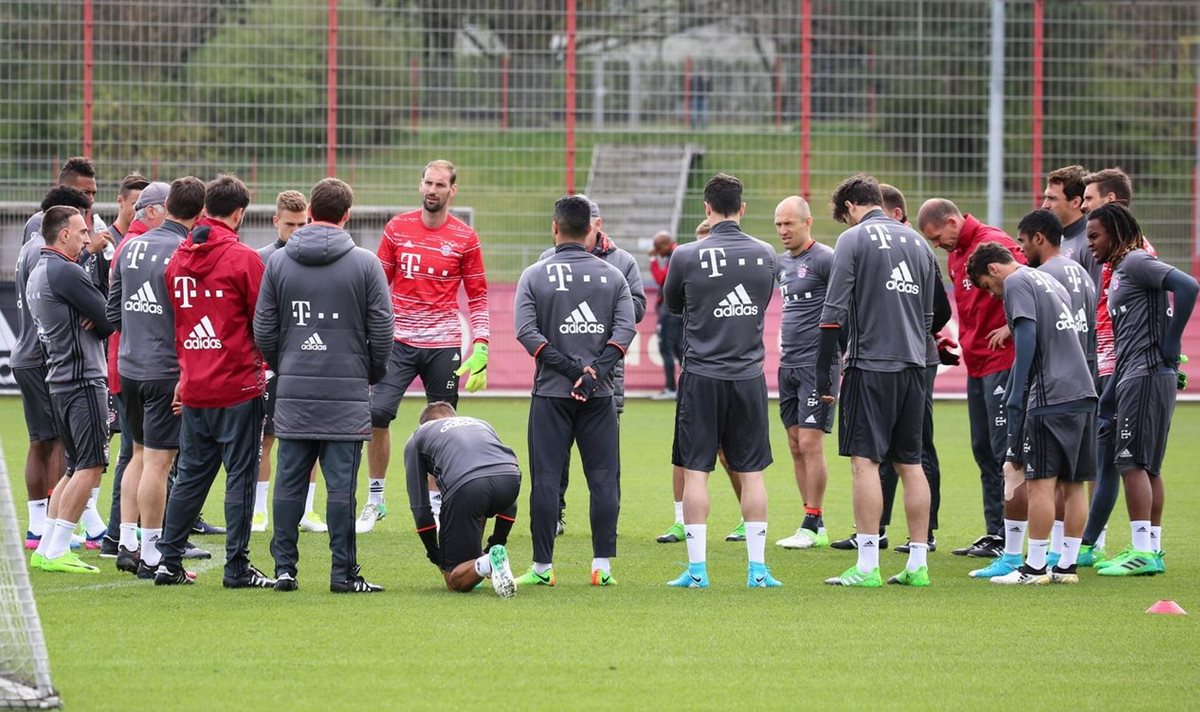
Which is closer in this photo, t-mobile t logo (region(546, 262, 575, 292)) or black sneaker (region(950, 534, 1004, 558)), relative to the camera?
t-mobile t logo (region(546, 262, 575, 292))

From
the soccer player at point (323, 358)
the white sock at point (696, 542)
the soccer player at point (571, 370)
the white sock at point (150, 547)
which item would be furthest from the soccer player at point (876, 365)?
the white sock at point (150, 547)

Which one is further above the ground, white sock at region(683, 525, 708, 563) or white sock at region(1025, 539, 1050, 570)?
white sock at region(683, 525, 708, 563)

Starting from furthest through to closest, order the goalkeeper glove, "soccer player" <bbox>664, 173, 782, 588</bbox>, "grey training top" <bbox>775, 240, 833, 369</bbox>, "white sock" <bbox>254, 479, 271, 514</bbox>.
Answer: "white sock" <bbox>254, 479, 271, 514</bbox> → "grey training top" <bbox>775, 240, 833, 369</bbox> → the goalkeeper glove → "soccer player" <bbox>664, 173, 782, 588</bbox>

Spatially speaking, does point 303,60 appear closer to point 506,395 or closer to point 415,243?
point 506,395

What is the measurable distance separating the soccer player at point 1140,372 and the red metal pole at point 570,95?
1231 centimetres

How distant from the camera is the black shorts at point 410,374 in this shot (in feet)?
33.0

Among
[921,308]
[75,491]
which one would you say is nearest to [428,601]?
[75,491]

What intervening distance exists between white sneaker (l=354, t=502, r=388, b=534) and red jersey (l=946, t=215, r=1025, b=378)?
4085mm

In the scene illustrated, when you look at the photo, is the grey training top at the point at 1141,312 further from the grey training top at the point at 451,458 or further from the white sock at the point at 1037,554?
the grey training top at the point at 451,458

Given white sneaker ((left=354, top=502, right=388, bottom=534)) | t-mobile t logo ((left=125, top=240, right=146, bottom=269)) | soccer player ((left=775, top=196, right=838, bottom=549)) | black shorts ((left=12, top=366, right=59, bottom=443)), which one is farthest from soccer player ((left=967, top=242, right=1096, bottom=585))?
black shorts ((left=12, top=366, right=59, bottom=443))

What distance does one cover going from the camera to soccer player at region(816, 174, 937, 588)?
26.5 feet

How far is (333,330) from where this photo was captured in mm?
7648

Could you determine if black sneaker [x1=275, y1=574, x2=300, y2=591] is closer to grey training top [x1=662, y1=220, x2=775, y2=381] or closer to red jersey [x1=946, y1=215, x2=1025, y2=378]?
grey training top [x1=662, y1=220, x2=775, y2=381]

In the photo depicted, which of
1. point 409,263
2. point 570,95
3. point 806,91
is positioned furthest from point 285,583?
point 806,91
